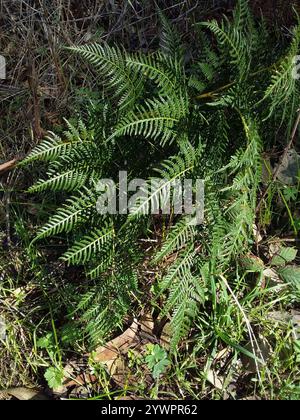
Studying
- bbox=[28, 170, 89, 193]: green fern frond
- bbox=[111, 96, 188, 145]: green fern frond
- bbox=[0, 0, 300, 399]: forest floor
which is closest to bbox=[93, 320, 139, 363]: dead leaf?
bbox=[0, 0, 300, 399]: forest floor

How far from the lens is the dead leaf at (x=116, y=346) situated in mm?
2463

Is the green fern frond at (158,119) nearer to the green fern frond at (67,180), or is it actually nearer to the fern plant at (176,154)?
the fern plant at (176,154)

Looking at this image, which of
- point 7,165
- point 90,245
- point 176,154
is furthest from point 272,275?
point 7,165

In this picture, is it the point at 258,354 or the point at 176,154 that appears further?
the point at 258,354

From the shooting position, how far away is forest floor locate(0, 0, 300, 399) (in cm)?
238

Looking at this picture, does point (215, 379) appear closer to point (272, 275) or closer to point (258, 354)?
point (258, 354)

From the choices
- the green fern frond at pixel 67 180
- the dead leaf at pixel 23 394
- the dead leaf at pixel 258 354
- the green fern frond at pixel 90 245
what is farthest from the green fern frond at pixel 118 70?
the dead leaf at pixel 23 394

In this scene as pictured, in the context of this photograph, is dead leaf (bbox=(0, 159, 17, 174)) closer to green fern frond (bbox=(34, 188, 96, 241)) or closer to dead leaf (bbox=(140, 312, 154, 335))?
green fern frond (bbox=(34, 188, 96, 241))

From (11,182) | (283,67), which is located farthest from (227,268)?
(11,182)

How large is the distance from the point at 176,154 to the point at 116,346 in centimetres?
87

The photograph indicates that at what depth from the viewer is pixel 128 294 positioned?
236 centimetres

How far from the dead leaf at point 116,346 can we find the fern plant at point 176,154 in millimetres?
117

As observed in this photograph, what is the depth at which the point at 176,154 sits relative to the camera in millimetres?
2258

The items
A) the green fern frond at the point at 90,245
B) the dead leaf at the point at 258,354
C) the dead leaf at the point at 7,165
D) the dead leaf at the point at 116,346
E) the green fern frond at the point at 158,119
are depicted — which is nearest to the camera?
the green fern frond at the point at 158,119
